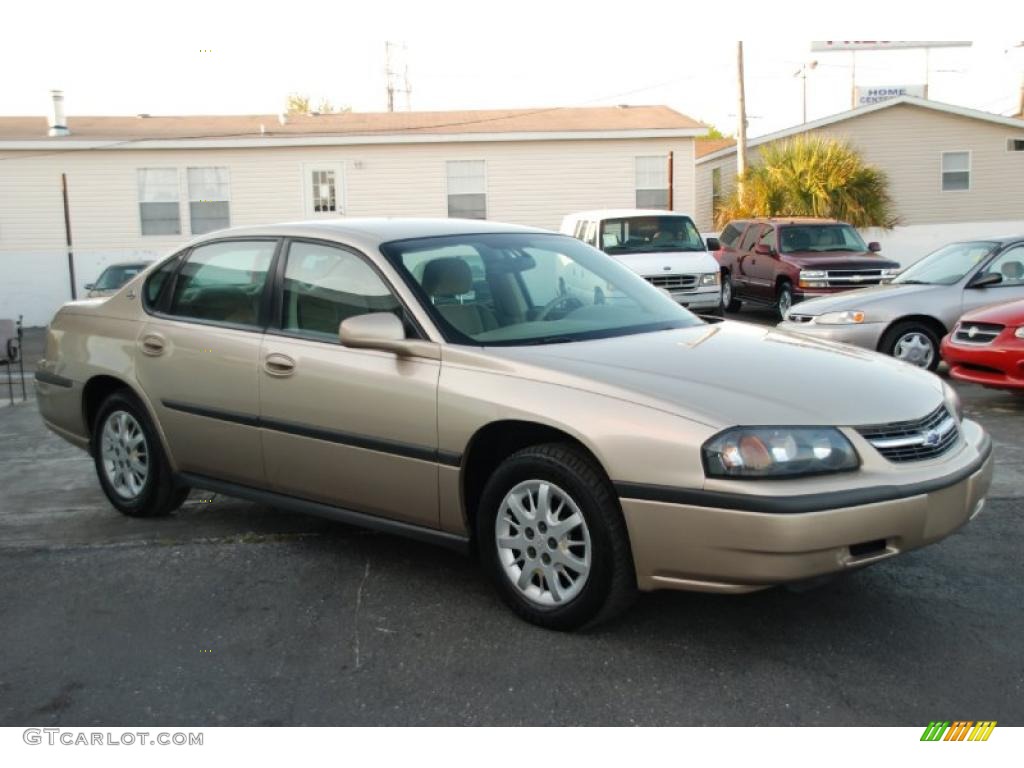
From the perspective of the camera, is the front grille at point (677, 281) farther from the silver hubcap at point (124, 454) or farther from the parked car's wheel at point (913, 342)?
the silver hubcap at point (124, 454)

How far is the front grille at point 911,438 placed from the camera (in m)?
3.93

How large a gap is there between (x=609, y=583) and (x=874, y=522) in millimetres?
931

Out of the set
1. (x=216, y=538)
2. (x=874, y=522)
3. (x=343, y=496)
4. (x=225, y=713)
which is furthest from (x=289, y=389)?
(x=874, y=522)

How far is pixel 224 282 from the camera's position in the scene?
222 inches

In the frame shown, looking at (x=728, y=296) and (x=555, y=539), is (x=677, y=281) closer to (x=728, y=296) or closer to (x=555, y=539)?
(x=728, y=296)

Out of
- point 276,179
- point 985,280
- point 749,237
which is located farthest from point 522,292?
point 276,179

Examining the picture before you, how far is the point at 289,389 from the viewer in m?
5.04

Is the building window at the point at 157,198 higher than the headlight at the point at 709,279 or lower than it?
higher

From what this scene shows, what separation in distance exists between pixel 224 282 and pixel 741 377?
277cm

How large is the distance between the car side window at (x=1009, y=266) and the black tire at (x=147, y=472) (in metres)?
8.20

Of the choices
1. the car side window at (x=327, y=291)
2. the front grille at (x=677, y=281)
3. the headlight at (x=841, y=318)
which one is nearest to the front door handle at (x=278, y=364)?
the car side window at (x=327, y=291)
